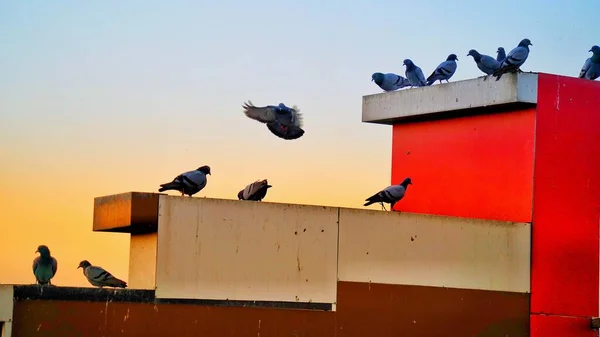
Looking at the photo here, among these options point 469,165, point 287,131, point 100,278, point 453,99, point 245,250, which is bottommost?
point 100,278

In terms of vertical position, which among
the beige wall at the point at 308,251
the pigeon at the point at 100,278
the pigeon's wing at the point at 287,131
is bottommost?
the pigeon at the point at 100,278

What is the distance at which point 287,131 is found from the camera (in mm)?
17875

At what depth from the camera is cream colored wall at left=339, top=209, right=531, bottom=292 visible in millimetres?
14828

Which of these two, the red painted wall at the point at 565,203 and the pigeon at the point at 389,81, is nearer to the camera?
the red painted wall at the point at 565,203

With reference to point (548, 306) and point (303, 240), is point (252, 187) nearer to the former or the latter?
point (303, 240)

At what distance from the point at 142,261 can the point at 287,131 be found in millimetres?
4350

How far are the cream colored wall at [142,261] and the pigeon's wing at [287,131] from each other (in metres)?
3.97

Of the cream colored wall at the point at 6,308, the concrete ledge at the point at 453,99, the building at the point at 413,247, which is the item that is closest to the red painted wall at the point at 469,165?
the building at the point at 413,247

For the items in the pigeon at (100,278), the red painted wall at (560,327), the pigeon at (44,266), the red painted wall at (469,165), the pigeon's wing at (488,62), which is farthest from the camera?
the pigeon's wing at (488,62)

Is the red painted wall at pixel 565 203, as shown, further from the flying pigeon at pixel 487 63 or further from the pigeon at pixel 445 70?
the pigeon at pixel 445 70

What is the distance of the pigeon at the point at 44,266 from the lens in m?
17.6

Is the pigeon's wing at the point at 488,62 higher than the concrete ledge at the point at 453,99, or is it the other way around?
the pigeon's wing at the point at 488,62

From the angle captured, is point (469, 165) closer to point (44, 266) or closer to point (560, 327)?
point (560, 327)

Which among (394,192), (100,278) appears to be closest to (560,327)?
Result: (394,192)
